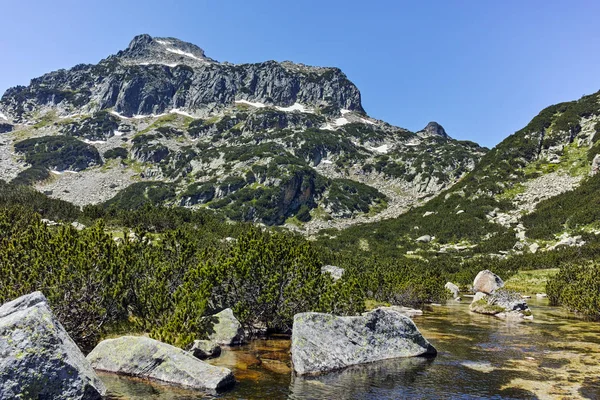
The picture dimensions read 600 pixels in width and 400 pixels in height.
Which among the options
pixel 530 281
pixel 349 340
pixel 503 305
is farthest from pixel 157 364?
pixel 530 281

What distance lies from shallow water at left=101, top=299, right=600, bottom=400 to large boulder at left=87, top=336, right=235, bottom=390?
0.61 meters

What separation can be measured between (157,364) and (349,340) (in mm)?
10653

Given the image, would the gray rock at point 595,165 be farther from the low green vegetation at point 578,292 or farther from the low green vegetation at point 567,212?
the low green vegetation at point 578,292

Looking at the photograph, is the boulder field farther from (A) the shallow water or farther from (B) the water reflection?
(B) the water reflection

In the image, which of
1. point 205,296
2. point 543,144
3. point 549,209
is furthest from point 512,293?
point 543,144

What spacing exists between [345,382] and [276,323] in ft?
40.0

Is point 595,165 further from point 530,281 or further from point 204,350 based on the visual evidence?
point 204,350

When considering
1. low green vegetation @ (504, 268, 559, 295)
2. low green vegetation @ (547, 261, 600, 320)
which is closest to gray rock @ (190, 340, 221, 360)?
low green vegetation @ (547, 261, 600, 320)

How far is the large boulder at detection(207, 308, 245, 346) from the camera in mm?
25000

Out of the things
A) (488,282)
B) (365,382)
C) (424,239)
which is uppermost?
(424,239)

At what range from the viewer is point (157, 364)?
57.7ft

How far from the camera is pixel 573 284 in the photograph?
170 ft

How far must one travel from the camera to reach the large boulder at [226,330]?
2500 centimetres

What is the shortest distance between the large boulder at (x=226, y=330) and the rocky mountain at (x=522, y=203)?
98364mm
